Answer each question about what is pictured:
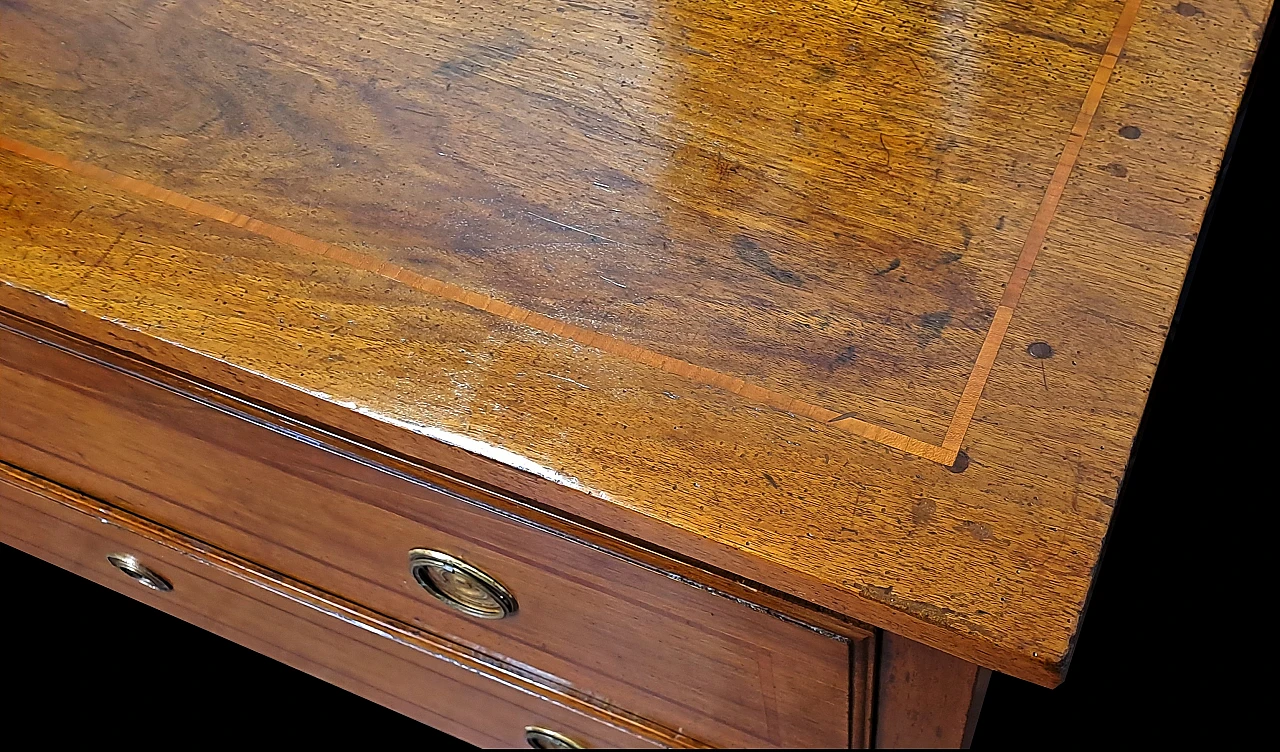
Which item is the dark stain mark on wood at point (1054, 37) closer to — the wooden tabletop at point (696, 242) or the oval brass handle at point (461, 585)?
the wooden tabletop at point (696, 242)

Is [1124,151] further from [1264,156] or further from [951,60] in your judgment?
[1264,156]

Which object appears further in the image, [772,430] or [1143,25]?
[1143,25]

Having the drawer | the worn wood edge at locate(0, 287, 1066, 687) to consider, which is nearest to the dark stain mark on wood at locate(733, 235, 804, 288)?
the worn wood edge at locate(0, 287, 1066, 687)

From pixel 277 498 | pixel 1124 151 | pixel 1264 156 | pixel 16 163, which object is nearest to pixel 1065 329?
pixel 1124 151

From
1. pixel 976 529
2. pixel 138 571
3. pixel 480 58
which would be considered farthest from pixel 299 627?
pixel 976 529

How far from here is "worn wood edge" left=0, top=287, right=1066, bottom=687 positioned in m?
0.45

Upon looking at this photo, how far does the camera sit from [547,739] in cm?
79

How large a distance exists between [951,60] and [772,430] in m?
0.27

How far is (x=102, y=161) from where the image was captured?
623 mm

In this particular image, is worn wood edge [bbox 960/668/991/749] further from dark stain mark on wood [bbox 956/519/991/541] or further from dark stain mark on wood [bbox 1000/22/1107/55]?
dark stain mark on wood [bbox 1000/22/1107/55]

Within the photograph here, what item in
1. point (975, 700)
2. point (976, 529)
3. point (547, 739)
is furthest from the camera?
point (547, 739)

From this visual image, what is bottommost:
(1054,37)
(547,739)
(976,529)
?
(547,739)

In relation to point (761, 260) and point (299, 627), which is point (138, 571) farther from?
point (761, 260)

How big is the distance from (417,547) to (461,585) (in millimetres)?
34
